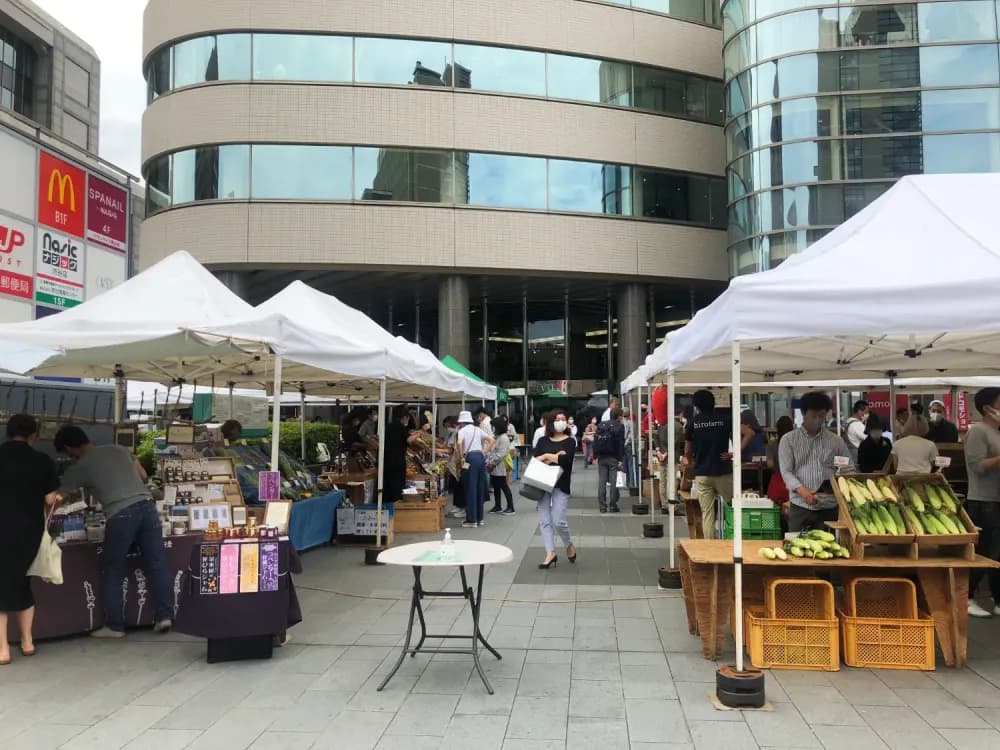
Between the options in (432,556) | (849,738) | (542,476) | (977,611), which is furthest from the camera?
(542,476)

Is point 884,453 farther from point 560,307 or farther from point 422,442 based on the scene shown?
point 560,307

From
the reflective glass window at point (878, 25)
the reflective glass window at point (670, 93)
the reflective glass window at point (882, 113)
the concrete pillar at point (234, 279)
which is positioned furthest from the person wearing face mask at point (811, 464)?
the reflective glass window at point (670, 93)

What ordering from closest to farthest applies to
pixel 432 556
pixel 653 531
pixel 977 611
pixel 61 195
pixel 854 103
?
1. pixel 432 556
2. pixel 977 611
3. pixel 61 195
4. pixel 653 531
5. pixel 854 103

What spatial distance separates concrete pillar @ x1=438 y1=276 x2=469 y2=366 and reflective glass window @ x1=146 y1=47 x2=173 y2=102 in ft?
36.3

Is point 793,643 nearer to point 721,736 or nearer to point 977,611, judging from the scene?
point 721,736

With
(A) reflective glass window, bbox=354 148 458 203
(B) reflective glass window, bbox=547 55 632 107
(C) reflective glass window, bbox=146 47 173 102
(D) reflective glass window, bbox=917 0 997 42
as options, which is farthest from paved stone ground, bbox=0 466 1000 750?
(C) reflective glass window, bbox=146 47 173 102

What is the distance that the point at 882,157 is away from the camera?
21.7 metres

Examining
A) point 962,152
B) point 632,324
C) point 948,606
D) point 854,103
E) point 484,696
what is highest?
point 854,103

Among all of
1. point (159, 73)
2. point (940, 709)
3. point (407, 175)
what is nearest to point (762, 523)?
point (940, 709)

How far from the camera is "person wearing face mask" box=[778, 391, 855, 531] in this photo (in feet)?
20.4

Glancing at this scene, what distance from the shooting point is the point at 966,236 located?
4.91 m

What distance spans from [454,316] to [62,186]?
59.6 ft

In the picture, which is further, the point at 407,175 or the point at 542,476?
the point at 407,175

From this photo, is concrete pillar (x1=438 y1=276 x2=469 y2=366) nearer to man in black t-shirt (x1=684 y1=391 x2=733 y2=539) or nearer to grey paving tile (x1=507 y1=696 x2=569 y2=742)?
man in black t-shirt (x1=684 y1=391 x2=733 y2=539)
